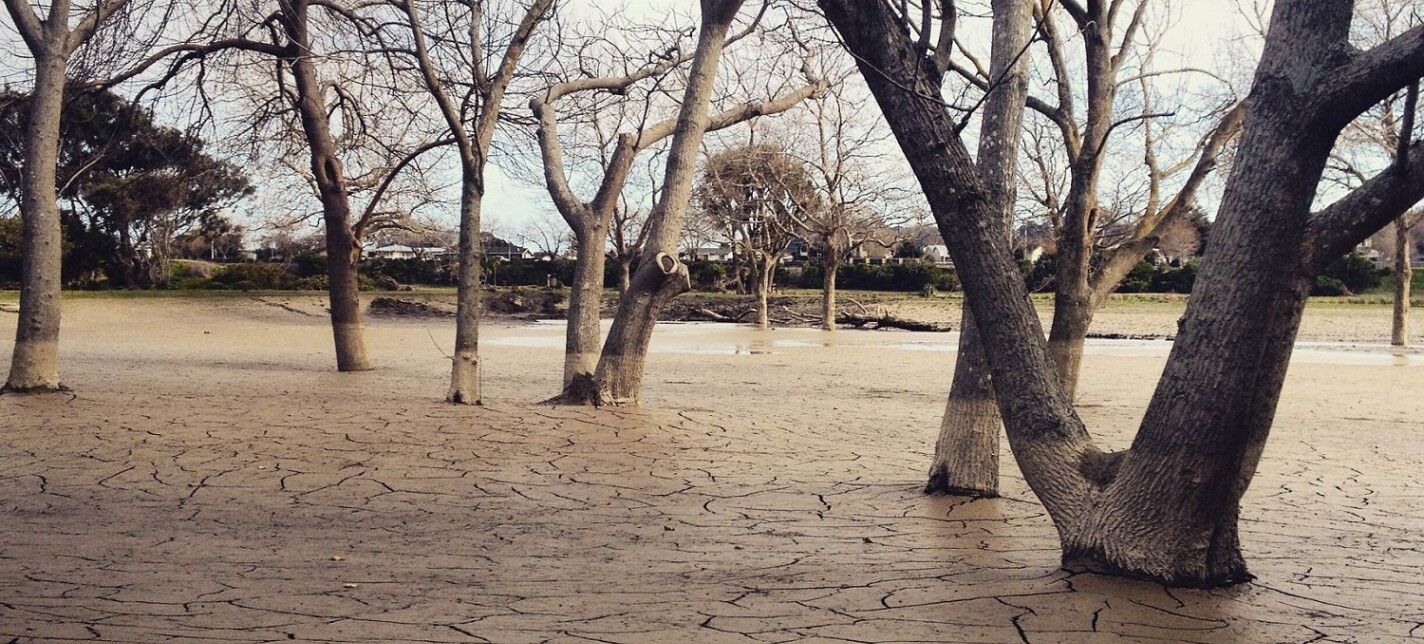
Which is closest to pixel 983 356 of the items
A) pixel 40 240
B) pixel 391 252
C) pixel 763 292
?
pixel 40 240

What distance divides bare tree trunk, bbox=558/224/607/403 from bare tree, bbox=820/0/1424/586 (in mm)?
7532

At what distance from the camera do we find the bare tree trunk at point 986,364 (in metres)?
7.21

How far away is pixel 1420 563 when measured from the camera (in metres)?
5.68

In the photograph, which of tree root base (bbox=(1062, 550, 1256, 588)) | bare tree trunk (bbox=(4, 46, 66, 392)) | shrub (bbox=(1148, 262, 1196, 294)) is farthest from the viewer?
shrub (bbox=(1148, 262, 1196, 294))

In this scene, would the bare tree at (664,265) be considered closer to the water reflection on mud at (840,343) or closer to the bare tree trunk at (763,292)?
the water reflection on mud at (840,343)

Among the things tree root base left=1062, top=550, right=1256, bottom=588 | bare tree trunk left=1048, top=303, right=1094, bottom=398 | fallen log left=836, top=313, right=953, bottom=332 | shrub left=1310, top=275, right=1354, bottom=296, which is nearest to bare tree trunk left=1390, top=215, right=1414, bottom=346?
fallen log left=836, top=313, right=953, bottom=332

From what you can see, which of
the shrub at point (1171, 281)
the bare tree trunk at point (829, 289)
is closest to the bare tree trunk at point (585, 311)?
the bare tree trunk at point (829, 289)

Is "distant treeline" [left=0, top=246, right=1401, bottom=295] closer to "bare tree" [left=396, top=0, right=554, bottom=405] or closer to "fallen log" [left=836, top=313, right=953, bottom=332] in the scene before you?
"fallen log" [left=836, top=313, right=953, bottom=332]

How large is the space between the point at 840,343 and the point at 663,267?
51.1 ft

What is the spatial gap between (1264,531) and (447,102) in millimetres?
8558

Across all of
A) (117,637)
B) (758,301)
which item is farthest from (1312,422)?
(758,301)

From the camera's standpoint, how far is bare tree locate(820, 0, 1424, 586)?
14.4ft

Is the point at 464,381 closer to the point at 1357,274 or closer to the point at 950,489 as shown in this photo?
the point at 950,489

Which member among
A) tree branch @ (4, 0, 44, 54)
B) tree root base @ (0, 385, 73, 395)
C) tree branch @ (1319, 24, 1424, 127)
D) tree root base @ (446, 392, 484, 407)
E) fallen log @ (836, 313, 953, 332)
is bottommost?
tree root base @ (0, 385, 73, 395)
